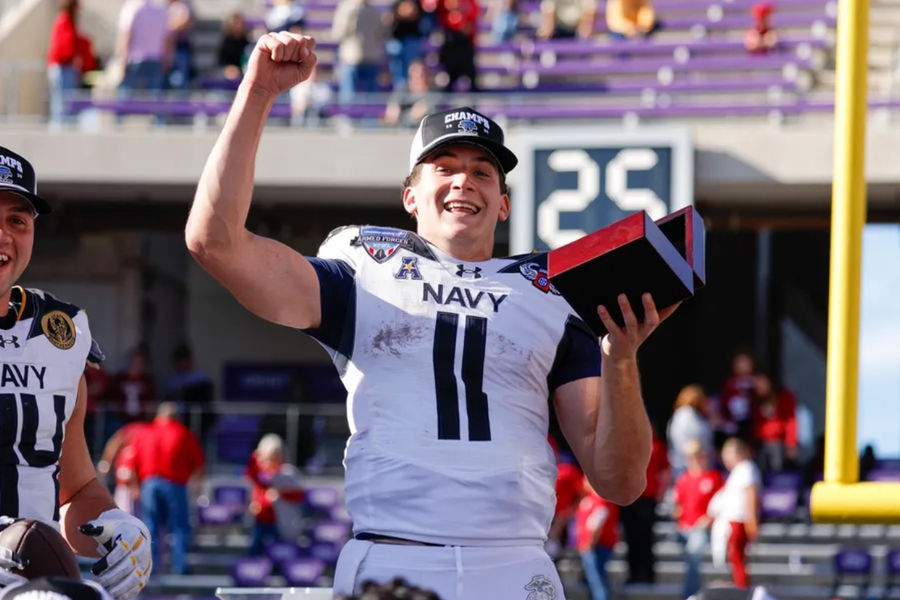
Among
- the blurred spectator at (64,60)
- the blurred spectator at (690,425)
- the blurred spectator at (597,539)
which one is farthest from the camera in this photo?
the blurred spectator at (64,60)

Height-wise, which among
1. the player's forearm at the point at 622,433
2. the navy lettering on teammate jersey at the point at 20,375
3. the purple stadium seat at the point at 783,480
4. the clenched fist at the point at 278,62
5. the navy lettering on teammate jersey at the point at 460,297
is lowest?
the purple stadium seat at the point at 783,480

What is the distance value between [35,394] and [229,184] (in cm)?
84

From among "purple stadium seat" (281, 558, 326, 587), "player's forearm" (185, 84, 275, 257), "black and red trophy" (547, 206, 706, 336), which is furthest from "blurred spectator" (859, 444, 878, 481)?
"player's forearm" (185, 84, 275, 257)

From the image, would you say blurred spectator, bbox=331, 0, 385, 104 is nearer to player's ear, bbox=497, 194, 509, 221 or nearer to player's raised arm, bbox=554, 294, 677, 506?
player's ear, bbox=497, 194, 509, 221

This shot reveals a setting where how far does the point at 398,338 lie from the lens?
3287 millimetres

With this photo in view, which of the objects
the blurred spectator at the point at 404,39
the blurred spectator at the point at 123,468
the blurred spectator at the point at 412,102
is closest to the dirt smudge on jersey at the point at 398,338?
the blurred spectator at the point at 123,468

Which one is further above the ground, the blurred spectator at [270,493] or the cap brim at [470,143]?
the cap brim at [470,143]

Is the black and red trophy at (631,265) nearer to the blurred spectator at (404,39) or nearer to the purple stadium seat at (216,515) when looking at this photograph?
the purple stadium seat at (216,515)

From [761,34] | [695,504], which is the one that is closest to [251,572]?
[695,504]

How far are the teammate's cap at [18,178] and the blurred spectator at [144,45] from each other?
37.4 ft

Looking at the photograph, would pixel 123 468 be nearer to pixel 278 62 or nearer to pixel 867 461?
Answer: pixel 867 461

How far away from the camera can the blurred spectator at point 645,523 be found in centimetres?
1144

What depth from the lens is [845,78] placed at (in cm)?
344

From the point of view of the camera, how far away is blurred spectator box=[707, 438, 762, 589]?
10.9 metres
